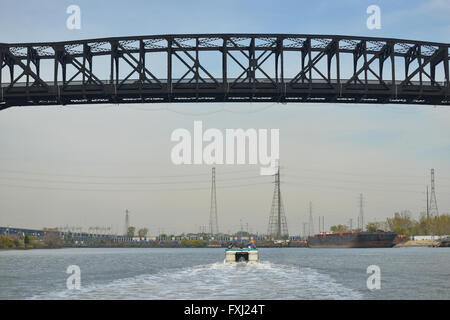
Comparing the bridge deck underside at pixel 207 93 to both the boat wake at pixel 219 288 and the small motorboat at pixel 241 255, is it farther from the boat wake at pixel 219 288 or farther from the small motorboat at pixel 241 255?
the small motorboat at pixel 241 255

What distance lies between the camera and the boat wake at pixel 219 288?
4384cm

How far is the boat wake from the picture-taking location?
43.8 m

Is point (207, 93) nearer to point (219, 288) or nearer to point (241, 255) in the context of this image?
point (219, 288)

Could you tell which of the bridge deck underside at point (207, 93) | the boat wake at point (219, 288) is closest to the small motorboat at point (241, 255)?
the boat wake at point (219, 288)

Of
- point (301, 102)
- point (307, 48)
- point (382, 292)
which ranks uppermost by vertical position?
point (307, 48)

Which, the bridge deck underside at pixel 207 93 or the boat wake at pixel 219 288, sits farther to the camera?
the bridge deck underside at pixel 207 93

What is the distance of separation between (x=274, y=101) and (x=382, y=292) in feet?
82.1

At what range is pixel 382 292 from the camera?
46812 millimetres

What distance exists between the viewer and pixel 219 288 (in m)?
48.4


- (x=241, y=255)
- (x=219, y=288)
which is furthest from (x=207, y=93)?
(x=241, y=255)
